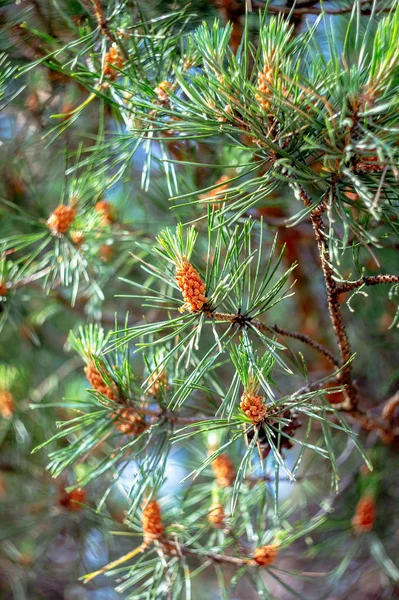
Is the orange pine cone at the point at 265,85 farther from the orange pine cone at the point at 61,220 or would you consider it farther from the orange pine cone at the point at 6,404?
the orange pine cone at the point at 6,404

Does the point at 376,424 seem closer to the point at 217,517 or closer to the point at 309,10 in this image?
the point at 217,517

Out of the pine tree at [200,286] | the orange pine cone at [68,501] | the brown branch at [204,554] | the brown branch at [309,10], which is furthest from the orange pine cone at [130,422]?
the brown branch at [309,10]

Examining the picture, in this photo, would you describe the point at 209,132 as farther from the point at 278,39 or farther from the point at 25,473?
the point at 25,473

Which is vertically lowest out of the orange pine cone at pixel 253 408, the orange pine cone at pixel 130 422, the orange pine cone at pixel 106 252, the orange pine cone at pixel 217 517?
the orange pine cone at pixel 217 517

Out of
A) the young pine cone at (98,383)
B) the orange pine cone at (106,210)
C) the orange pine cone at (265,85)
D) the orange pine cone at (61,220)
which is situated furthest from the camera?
the orange pine cone at (106,210)

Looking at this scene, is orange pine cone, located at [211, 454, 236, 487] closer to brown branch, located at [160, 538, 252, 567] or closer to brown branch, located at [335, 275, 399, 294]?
brown branch, located at [160, 538, 252, 567]

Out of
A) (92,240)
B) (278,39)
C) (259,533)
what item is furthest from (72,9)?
(259,533)

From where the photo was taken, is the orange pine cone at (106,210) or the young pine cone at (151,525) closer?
the young pine cone at (151,525)
